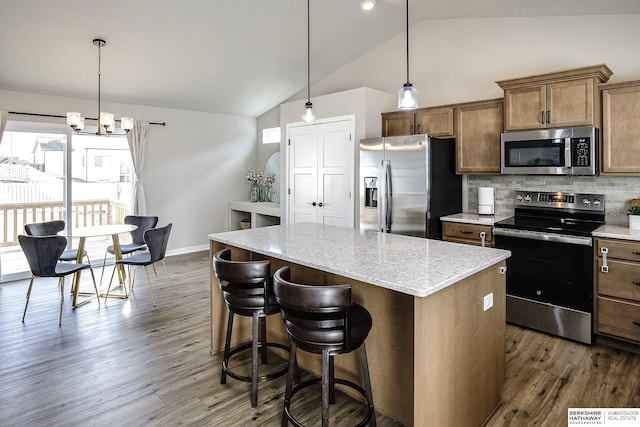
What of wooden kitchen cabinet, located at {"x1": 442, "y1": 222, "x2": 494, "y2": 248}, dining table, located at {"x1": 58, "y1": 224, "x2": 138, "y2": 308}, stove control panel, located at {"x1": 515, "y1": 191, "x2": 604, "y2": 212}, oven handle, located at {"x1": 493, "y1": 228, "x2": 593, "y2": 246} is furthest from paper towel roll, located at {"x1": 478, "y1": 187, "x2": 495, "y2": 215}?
dining table, located at {"x1": 58, "y1": 224, "x2": 138, "y2": 308}

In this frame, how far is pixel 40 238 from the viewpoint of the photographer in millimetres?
3504

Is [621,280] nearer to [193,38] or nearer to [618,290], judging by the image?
[618,290]

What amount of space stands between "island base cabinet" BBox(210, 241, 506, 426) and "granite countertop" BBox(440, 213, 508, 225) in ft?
5.10

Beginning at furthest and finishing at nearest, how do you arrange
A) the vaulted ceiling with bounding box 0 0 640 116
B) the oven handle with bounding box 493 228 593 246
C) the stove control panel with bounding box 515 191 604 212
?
1. the vaulted ceiling with bounding box 0 0 640 116
2. the stove control panel with bounding box 515 191 604 212
3. the oven handle with bounding box 493 228 593 246

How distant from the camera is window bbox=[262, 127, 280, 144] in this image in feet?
23.4

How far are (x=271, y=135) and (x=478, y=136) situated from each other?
417 centimetres

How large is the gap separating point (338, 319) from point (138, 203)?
198 inches

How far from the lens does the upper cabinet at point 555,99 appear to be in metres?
3.25

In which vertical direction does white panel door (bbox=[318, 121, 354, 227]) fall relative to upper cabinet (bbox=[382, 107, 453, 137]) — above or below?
below

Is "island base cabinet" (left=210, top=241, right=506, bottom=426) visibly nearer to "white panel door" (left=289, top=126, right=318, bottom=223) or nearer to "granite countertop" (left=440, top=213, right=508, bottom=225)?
"granite countertop" (left=440, top=213, right=508, bottom=225)

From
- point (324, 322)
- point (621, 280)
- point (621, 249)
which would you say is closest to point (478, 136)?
point (621, 249)

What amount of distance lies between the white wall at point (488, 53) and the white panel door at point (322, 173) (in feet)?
3.46

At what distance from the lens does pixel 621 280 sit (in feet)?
9.80

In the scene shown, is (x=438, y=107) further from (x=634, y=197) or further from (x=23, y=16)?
(x=23, y=16)
